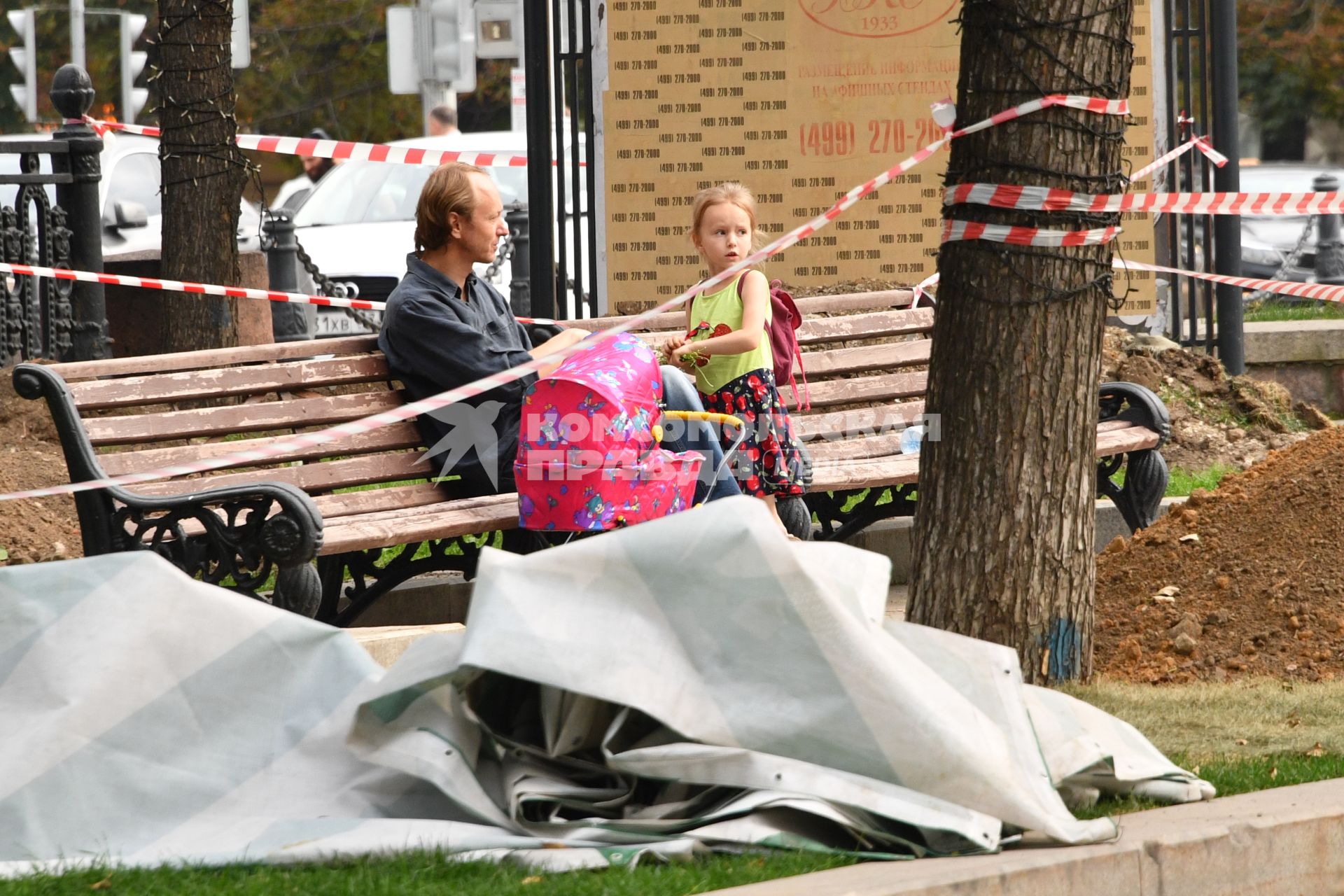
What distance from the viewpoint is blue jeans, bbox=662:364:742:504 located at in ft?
19.6

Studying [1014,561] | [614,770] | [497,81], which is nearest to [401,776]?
[614,770]

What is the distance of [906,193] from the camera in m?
9.61

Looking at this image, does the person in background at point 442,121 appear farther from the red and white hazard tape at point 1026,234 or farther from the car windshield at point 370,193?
the red and white hazard tape at point 1026,234

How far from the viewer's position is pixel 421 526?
5.52 metres

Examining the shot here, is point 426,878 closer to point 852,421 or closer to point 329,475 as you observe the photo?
point 329,475

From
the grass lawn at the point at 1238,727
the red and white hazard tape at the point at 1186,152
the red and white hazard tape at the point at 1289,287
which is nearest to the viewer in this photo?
the grass lawn at the point at 1238,727

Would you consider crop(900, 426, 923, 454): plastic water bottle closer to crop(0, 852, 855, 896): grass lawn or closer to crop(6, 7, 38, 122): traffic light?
crop(0, 852, 855, 896): grass lawn

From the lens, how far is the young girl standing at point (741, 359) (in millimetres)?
6348

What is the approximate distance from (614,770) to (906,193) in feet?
21.4

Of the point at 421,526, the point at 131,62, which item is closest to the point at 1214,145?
the point at 421,526

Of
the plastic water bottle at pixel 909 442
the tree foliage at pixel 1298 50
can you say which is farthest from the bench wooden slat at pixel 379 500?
the tree foliage at pixel 1298 50

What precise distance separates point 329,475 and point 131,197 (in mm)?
12964

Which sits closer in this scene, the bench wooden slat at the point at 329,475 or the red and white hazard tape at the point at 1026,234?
the red and white hazard tape at the point at 1026,234

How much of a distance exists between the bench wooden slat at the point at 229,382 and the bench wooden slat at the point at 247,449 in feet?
0.52
